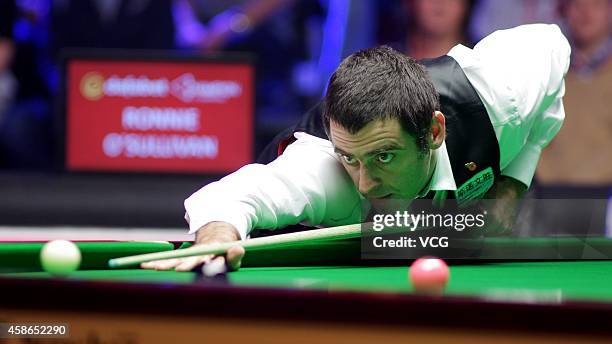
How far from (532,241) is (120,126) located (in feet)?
14.9

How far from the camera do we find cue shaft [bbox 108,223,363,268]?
2.41 metres

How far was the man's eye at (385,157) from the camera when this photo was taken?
294 centimetres

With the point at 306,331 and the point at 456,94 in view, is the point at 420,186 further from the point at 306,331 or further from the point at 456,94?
the point at 306,331

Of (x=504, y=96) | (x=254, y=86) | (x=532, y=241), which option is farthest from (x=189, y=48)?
(x=532, y=241)

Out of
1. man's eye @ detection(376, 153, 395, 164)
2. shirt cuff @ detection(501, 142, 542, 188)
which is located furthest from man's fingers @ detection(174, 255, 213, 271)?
shirt cuff @ detection(501, 142, 542, 188)

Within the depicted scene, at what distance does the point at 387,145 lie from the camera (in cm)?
293

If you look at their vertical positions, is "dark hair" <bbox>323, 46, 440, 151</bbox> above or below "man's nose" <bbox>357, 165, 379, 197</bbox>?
above

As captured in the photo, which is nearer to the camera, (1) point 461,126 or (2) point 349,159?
(2) point 349,159

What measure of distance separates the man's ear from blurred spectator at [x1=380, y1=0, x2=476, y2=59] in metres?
4.20

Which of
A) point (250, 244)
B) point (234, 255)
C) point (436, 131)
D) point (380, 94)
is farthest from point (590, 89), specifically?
point (234, 255)

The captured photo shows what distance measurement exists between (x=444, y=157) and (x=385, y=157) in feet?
1.17

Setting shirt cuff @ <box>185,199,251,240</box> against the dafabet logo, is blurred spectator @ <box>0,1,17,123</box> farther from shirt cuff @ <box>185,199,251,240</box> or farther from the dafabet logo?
shirt cuff @ <box>185,199,251,240</box>

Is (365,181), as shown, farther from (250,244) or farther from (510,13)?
(510,13)

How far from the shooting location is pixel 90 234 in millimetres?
6684
